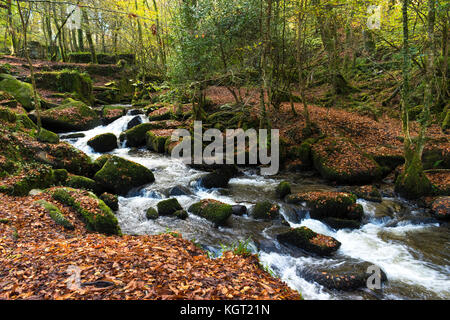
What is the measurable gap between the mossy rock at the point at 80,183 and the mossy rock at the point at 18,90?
33.2 ft

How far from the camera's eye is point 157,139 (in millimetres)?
14711

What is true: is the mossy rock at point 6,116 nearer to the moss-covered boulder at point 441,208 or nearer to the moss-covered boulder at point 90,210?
the moss-covered boulder at point 90,210

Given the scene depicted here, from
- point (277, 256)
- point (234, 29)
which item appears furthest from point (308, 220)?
point (234, 29)

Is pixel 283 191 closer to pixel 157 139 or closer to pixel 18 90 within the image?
pixel 157 139

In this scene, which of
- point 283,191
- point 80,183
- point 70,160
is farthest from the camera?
point 70,160

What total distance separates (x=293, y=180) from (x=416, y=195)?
437cm

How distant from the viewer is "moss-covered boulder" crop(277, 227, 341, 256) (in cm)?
643

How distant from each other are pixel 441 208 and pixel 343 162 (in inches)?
145

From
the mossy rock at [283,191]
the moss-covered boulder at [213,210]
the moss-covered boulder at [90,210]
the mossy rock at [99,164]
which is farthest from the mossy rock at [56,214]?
the mossy rock at [283,191]

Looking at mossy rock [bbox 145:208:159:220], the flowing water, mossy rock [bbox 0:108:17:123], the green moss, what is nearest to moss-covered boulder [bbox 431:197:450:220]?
the flowing water

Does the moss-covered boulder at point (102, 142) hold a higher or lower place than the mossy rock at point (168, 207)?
higher

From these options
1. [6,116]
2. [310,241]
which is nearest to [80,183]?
[6,116]

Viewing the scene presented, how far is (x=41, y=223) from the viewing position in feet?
18.5

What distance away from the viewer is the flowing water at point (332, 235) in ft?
18.0
